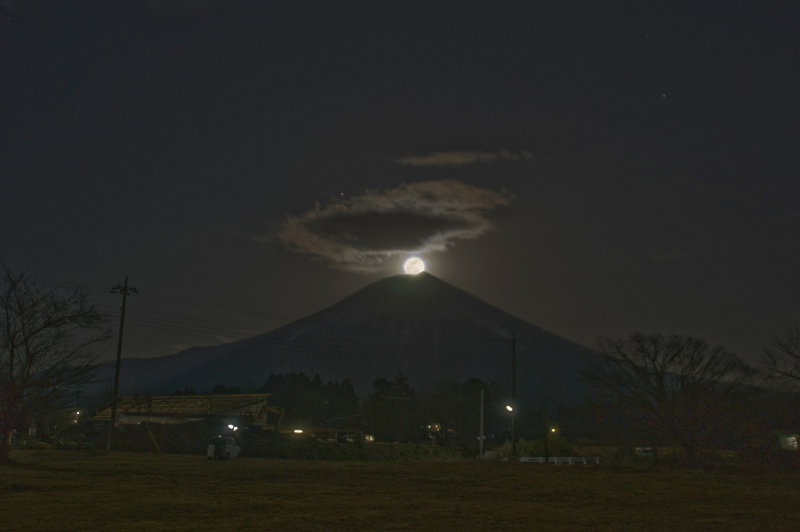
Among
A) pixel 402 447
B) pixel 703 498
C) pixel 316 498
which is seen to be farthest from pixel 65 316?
pixel 402 447

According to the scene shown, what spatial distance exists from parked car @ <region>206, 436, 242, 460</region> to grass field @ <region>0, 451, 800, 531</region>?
11.1 meters

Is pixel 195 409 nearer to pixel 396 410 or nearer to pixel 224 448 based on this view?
pixel 224 448

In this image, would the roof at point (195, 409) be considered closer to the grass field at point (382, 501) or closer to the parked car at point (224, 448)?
the parked car at point (224, 448)

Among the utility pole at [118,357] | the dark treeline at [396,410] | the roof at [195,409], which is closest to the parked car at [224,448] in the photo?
the utility pole at [118,357]

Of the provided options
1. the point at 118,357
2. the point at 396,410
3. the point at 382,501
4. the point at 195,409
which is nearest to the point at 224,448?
the point at 118,357

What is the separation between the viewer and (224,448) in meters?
38.6

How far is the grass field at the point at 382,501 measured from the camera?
1305 centimetres

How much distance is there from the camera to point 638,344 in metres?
40.9

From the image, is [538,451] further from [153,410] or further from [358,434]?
[153,410]

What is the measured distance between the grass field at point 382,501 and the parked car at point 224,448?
11.1m

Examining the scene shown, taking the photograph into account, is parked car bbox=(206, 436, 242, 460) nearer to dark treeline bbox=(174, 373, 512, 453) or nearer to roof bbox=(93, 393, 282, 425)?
roof bbox=(93, 393, 282, 425)

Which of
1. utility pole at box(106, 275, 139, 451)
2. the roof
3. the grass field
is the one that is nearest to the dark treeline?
the roof

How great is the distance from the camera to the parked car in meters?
38.0

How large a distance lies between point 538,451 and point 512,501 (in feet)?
137
